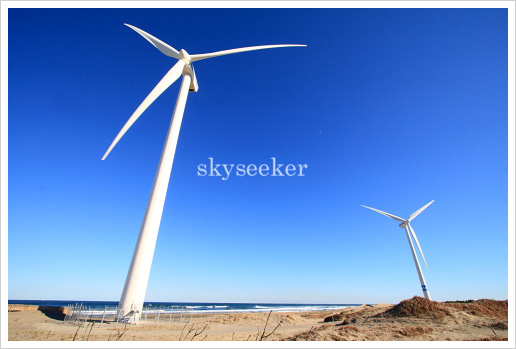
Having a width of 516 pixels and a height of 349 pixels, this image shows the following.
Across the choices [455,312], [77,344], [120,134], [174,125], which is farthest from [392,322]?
[120,134]

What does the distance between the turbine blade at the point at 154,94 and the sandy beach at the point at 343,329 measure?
36.5 feet

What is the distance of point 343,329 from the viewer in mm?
15906

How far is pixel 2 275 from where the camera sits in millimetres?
8609

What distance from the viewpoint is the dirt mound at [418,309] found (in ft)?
71.2

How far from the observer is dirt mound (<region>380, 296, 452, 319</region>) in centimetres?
2169

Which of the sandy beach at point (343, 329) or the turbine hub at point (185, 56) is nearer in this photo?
the sandy beach at point (343, 329)

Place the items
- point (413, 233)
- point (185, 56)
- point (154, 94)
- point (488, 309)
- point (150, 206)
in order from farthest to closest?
point (413, 233) → point (185, 56) → point (488, 309) → point (154, 94) → point (150, 206)

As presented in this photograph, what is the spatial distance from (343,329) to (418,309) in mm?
11315

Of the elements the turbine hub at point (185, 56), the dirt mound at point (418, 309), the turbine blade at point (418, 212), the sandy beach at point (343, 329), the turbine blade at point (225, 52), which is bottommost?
the sandy beach at point (343, 329)

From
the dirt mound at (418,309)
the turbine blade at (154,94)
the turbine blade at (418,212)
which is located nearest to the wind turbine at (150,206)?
the turbine blade at (154,94)

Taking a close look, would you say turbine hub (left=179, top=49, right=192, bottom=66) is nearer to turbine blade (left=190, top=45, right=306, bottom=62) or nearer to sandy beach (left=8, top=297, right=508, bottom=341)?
turbine blade (left=190, top=45, right=306, bottom=62)

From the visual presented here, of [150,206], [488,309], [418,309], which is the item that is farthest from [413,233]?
[150,206]

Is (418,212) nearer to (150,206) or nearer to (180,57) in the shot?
(180,57)

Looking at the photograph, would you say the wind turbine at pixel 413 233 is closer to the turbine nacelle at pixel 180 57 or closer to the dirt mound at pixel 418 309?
the dirt mound at pixel 418 309
